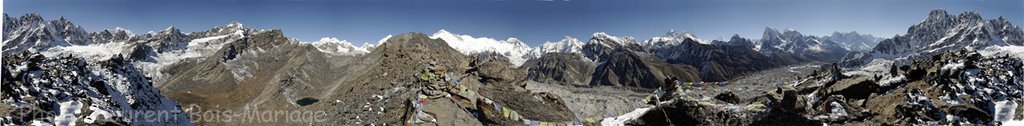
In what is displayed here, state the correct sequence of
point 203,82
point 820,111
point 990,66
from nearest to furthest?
point 820,111 < point 990,66 < point 203,82

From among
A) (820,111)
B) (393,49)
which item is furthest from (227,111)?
(820,111)

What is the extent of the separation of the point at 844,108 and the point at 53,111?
126 feet

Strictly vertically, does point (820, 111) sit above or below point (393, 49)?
below

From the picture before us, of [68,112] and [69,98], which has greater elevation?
[69,98]

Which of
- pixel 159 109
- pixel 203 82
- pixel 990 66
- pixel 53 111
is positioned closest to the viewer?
pixel 53 111

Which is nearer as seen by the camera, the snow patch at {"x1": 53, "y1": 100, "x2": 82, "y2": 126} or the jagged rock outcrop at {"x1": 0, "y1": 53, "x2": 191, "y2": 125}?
the jagged rock outcrop at {"x1": 0, "y1": 53, "x2": 191, "y2": 125}

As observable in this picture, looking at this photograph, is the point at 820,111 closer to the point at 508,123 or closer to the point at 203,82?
the point at 508,123

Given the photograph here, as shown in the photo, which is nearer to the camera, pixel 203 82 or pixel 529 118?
pixel 529 118

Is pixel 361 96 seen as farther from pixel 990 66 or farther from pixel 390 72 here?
pixel 990 66

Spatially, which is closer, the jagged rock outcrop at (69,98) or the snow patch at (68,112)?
the jagged rock outcrop at (69,98)

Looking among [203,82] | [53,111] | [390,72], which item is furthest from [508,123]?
[203,82]

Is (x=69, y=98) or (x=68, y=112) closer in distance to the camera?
(x=68, y=112)

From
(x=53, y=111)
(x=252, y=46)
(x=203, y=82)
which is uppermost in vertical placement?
(x=252, y=46)

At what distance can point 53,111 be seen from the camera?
99.9 ft
